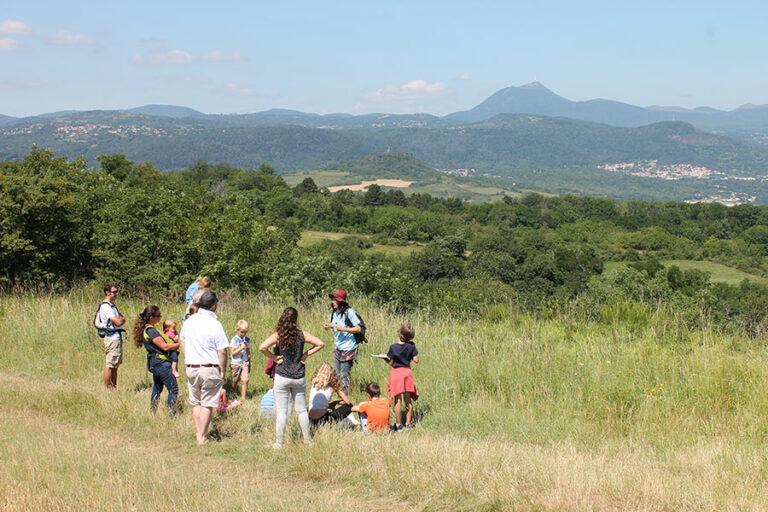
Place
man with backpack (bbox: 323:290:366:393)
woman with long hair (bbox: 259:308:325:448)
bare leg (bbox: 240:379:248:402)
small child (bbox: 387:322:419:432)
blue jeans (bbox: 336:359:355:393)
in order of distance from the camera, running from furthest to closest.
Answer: bare leg (bbox: 240:379:248:402) < blue jeans (bbox: 336:359:355:393) < man with backpack (bbox: 323:290:366:393) < small child (bbox: 387:322:419:432) < woman with long hair (bbox: 259:308:325:448)

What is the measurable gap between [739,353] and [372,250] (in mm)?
84518

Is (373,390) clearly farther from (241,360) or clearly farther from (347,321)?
(241,360)

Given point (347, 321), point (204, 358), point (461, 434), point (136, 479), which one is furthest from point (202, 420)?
point (461, 434)

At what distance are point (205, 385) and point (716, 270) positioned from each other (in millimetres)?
88468

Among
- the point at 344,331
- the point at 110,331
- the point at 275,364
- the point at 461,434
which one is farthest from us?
the point at 110,331

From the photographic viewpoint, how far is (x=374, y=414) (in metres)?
7.64

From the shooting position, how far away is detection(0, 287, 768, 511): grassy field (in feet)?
16.1

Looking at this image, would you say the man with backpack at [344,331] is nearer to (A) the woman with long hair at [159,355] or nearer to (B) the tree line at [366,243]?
(A) the woman with long hair at [159,355]

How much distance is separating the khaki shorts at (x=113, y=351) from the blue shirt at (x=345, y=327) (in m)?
2.88

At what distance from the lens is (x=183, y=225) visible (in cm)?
2223

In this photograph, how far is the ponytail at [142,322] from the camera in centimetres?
757

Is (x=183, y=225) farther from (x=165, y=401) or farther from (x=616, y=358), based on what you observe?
(x=616, y=358)

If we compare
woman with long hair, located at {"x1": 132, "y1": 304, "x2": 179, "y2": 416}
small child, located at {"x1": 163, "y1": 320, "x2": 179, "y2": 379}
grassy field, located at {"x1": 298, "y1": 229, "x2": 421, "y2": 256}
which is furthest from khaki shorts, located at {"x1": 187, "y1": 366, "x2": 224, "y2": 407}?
grassy field, located at {"x1": 298, "y1": 229, "x2": 421, "y2": 256}

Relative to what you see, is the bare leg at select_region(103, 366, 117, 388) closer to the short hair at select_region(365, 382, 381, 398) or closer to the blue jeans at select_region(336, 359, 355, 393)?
the blue jeans at select_region(336, 359, 355, 393)
